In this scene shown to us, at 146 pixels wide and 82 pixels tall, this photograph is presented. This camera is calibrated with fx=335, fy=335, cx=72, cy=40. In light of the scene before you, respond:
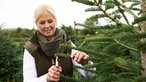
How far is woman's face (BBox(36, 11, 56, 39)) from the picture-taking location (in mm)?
3277

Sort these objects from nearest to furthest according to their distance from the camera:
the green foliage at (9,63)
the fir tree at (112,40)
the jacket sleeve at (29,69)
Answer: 1. the fir tree at (112,40)
2. the jacket sleeve at (29,69)
3. the green foliage at (9,63)

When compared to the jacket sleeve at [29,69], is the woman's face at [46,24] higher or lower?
higher

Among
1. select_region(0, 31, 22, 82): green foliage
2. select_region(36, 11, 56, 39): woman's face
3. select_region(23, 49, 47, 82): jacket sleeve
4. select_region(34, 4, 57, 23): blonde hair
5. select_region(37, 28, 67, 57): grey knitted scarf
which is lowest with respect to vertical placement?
select_region(0, 31, 22, 82): green foliage

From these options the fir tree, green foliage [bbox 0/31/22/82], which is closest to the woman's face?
the fir tree

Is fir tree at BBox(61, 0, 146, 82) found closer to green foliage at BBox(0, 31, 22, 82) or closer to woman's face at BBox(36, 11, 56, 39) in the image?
woman's face at BBox(36, 11, 56, 39)

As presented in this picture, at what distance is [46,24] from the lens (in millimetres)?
3254

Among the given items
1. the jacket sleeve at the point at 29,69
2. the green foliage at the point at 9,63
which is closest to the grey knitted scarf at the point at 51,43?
the jacket sleeve at the point at 29,69

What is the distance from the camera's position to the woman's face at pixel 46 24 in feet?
10.8

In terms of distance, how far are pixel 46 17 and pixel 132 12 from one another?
1.03 metres

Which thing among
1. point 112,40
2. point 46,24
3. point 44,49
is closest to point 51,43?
point 44,49

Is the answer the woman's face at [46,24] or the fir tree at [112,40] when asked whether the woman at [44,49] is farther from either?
the fir tree at [112,40]

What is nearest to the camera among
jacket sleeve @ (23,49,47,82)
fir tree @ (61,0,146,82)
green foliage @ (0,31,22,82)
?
fir tree @ (61,0,146,82)

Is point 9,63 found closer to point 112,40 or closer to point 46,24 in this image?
point 46,24

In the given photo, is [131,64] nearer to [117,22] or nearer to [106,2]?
[117,22]
